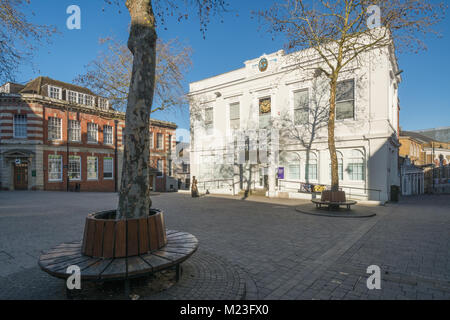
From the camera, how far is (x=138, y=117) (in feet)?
12.0

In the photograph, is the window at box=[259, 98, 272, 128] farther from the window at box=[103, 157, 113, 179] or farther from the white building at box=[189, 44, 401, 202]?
the window at box=[103, 157, 113, 179]

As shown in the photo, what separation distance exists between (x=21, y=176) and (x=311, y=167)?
2673 centimetres

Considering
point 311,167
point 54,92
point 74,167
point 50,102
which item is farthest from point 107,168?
point 311,167

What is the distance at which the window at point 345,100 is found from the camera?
48.1 ft

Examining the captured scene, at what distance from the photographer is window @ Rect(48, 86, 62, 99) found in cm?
2476

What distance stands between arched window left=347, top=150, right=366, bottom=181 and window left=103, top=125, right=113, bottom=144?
87.5 ft

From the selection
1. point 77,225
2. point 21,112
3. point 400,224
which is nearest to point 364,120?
point 400,224

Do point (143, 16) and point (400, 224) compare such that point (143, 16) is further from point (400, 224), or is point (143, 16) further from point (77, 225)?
point (400, 224)

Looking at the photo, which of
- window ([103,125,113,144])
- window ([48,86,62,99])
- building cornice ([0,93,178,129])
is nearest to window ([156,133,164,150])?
window ([103,125,113,144])

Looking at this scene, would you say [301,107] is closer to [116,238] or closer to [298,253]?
[298,253]

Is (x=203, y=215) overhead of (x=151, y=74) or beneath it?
beneath

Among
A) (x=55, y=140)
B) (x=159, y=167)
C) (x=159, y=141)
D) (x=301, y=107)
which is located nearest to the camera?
(x=301, y=107)
